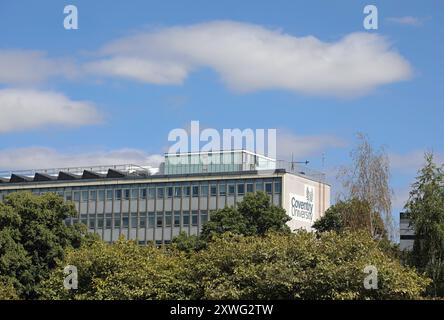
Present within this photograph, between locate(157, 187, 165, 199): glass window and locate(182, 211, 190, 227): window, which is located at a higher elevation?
locate(157, 187, 165, 199): glass window

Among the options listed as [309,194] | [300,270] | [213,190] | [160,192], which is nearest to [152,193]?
[160,192]

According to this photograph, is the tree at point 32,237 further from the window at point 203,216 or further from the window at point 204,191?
the window at point 204,191

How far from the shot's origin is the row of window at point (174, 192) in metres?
101

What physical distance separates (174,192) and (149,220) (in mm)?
4551

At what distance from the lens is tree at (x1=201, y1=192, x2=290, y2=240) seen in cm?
7019

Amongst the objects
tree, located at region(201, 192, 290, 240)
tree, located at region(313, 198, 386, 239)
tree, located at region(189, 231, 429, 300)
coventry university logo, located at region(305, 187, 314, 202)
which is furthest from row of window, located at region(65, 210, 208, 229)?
tree, located at region(189, 231, 429, 300)

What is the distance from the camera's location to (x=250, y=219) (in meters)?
71.8

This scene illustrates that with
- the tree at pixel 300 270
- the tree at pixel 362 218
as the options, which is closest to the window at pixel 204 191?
the tree at pixel 362 218

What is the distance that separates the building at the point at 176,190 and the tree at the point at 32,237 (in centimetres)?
3995

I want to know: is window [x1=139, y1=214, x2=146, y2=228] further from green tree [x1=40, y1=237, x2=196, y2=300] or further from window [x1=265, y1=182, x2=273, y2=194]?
green tree [x1=40, y1=237, x2=196, y2=300]

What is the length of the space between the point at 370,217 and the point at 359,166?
10.9 ft
